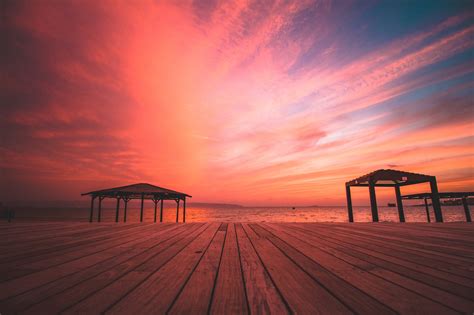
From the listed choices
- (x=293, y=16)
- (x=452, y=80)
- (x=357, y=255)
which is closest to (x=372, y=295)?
(x=357, y=255)

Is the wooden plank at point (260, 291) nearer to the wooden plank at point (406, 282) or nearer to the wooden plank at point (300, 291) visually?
the wooden plank at point (300, 291)

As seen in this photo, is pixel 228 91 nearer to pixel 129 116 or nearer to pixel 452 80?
pixel 129 116

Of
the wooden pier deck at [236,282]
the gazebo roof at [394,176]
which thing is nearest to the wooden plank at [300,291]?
the wooden pier deck at [236,282]

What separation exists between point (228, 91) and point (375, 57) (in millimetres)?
7574

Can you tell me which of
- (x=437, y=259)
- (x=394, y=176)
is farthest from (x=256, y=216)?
(x=437, y=259)

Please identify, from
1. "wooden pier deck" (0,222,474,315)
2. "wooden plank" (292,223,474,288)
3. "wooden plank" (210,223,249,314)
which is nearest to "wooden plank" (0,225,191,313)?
"wooden pier deck" (0,222,474,315)

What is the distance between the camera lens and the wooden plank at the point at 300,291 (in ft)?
3.53

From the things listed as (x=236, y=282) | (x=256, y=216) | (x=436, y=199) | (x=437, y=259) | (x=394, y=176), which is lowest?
(x=256, y=216)

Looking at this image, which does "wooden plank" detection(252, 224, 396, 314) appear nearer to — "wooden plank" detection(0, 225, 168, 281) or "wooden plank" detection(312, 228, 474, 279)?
"wooden plank" detection(312, 228, 474, 279)

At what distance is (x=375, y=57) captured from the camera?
9289 millimetres

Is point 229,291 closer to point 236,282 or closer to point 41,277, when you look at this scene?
point 236,282

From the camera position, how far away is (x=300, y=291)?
134 cm

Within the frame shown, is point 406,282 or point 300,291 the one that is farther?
point 406,282

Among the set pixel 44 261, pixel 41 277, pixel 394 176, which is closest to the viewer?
pixel 41 277
